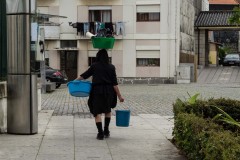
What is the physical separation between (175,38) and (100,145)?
1203 inches

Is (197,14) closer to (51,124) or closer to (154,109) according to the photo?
(154,109)

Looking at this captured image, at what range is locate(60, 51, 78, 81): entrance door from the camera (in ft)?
134

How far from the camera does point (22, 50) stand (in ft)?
34.7

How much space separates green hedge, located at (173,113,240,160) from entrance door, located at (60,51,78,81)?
105 feet

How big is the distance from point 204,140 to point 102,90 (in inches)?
155

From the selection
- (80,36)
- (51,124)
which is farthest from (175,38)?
(51,124)

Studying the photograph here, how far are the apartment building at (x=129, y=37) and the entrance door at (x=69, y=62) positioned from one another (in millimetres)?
75

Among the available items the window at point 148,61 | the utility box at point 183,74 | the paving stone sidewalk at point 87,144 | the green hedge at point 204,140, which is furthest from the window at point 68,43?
the green hedge at point 204,140

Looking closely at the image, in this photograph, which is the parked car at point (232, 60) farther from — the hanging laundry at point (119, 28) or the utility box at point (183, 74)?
the hanging laundry at point (119, 28)

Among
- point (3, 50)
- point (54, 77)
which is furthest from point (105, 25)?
point (3, 50)

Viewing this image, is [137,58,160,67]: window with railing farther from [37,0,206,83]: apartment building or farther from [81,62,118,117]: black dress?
[81,62,118,117]: black dress

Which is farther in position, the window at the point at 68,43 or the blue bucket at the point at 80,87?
the window at the point at 68,43

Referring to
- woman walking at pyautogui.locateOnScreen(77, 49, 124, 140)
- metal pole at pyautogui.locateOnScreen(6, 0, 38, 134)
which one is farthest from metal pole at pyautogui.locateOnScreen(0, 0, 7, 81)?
woman walking at pyautogui.locateOnScreen(77, 49, 124, 140)

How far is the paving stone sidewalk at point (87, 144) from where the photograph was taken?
8.52m
